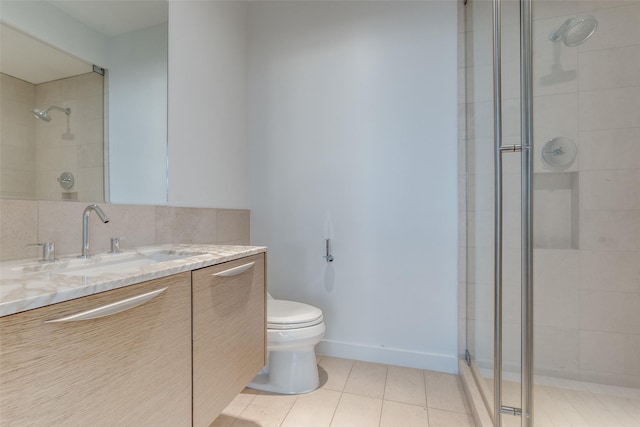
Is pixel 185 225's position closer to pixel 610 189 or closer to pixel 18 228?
pixel 18 228

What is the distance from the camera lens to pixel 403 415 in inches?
53.8

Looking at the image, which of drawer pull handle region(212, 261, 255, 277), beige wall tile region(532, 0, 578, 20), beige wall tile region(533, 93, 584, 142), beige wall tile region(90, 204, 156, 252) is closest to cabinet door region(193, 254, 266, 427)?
drawer pull handle region(212, 261, 255, 277)

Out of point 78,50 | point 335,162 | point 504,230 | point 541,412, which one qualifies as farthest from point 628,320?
point 78,50

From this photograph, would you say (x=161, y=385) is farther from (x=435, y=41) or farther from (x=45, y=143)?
(x=435, y=41)

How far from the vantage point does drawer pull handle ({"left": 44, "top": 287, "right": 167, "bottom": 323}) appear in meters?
0.52

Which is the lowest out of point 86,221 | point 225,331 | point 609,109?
point 225,331

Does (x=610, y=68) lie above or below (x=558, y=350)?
above

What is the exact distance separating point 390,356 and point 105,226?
1.70 m

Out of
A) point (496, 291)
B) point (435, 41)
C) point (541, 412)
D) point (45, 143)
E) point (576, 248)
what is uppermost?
point (435, 41)

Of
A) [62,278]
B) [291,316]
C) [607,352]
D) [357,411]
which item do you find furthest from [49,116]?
[607,352]

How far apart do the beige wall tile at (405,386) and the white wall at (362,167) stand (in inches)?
2.9

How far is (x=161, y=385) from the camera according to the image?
0.71 m

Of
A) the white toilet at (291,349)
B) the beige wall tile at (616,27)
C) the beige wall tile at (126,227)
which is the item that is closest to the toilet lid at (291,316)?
the white toilet at (291,349)

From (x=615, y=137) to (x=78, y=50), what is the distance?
2222mm
